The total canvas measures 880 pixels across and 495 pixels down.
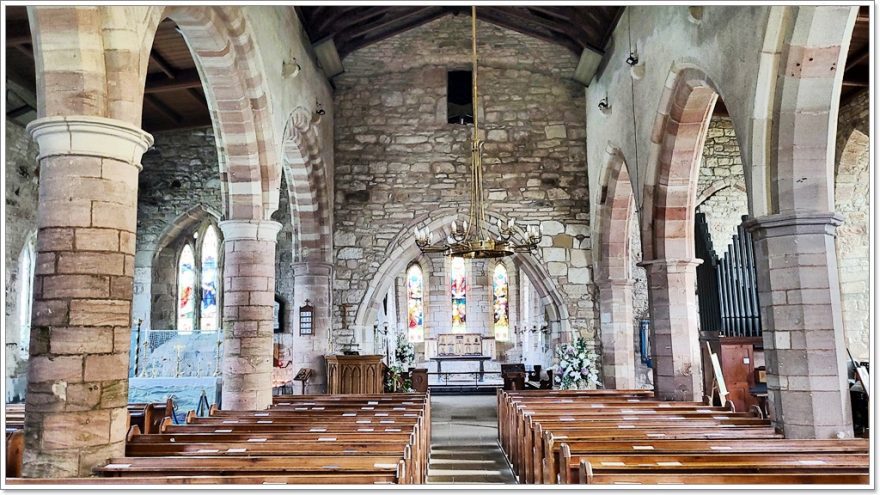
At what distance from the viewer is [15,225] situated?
32.1 ft

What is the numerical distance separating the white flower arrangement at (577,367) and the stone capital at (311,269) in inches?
161

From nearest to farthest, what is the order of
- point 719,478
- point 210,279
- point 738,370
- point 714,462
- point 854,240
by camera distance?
point 719,478 < point 714,462 < point 738,370 < point 854,240 < point 210,279

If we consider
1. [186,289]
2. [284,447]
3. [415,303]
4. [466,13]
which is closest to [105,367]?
[284,447]

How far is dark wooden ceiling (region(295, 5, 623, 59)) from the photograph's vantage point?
31.7 feet

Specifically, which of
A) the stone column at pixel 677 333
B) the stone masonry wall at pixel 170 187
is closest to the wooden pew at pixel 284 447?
the stone column at pixel 677 333

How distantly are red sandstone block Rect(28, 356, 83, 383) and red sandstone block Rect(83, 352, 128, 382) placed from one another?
49 millimetres

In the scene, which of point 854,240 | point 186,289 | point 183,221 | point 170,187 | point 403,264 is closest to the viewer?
point 854,240

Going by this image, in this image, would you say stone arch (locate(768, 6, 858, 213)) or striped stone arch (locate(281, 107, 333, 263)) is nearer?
stone arch (locate(768, 6, 858, 213))

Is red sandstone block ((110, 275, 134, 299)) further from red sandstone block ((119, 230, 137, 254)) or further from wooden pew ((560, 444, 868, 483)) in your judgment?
wooden pew ((560, 444, 868, 483))

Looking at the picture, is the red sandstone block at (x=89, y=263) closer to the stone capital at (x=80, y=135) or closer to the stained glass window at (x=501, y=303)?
the stone capital at (x=80, y=135)

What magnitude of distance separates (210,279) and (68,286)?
10.7m

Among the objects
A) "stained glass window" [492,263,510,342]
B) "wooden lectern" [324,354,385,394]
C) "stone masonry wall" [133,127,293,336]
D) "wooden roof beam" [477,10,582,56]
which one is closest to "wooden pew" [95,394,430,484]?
"wooden lectern" [324,354,385,394]

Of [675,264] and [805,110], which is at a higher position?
[805,110]

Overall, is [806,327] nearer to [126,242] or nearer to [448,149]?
[126,242]
